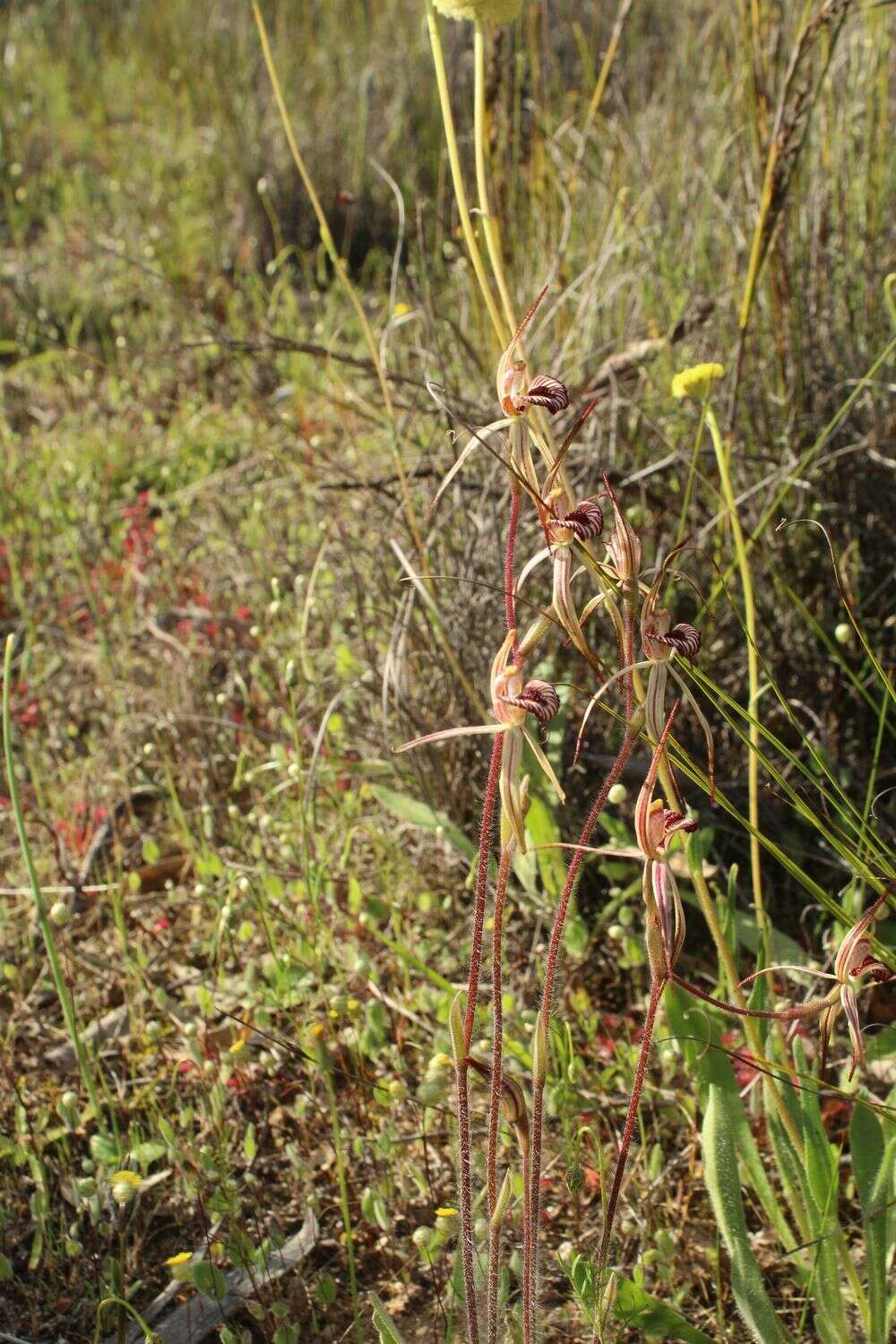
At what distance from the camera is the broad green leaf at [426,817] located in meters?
1.78

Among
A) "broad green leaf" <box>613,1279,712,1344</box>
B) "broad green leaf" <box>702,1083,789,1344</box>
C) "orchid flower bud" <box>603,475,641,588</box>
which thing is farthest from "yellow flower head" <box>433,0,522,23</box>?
"broad green leaf" <box>613,1279,712,1344</box>

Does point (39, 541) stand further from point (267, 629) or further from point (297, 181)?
point (297, 181)

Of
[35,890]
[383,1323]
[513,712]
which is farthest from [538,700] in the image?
[35,890]

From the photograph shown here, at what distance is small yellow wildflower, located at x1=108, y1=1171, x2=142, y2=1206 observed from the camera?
1233 millimetres

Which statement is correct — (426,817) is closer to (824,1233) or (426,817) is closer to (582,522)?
(824,1233)

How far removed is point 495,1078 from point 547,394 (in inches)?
18.9

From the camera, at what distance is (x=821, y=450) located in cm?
217

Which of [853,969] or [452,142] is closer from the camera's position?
[853,969]

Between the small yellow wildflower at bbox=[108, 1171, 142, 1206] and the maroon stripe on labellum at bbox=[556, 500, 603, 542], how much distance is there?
0.83 meters

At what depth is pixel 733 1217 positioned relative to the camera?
1.13 metres

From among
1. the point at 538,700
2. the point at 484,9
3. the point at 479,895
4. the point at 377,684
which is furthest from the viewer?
the point at 377,684

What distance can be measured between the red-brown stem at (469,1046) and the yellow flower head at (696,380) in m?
0.51

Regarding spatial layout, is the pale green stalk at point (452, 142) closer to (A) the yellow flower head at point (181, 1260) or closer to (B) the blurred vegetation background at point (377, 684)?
(B) the blurred vegetation background at point (377, 684)

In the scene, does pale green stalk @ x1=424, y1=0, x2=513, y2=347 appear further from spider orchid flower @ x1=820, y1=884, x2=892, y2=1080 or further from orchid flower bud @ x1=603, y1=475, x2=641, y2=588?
spider orchid flower @ x1=820, y1=884, x2=892, y2=1080
